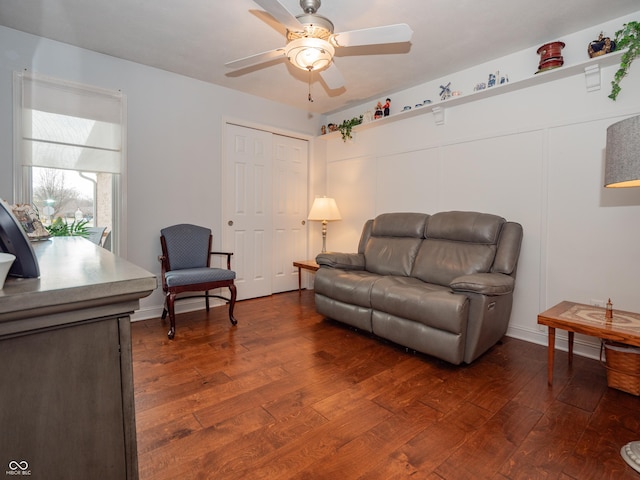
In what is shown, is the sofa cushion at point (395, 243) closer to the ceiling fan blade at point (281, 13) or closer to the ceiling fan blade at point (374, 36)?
the ceiling fan blade at point (374, 36)

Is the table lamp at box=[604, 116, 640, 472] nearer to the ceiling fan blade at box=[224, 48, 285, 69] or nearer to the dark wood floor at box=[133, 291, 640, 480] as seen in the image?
the dark wood floor at box=[133, 291, 640, 480]

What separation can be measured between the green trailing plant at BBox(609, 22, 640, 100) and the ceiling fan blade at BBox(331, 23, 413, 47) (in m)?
1.59

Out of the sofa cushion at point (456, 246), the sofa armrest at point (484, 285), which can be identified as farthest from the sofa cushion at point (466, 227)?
the sofa armrest at point (484, 285)

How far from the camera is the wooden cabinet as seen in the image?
0.58 meters

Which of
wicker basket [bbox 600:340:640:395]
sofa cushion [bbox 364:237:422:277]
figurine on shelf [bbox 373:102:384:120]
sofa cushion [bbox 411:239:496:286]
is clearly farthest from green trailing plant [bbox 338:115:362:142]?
wicker basket [bbox 600:340:640:395]

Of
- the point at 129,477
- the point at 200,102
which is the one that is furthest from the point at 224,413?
the point at 200,102

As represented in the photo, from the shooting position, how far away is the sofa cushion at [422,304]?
2.17m

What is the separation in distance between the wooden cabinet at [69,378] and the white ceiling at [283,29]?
2.33 m

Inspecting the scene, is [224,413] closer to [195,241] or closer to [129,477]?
[129,477]

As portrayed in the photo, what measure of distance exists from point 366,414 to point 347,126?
351cm

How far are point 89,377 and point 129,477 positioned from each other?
25 cm

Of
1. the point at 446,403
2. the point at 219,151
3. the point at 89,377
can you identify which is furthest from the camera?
the point at 219,151

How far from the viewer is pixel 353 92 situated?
3857 mm

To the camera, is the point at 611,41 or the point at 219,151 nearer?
the point at 611,41
